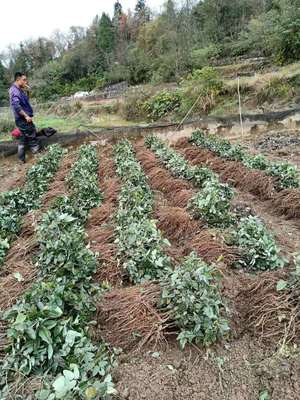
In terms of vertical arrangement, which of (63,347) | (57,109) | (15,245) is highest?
(63,347)

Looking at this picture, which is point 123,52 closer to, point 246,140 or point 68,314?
point 246,140

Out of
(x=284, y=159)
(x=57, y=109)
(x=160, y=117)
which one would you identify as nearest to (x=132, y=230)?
(x=284, y=159)

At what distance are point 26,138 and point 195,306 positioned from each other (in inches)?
314

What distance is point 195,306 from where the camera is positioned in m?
2.60

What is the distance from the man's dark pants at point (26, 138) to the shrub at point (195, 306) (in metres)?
7.37

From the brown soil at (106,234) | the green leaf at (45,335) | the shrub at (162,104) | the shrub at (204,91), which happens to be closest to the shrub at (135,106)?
the shrub at (162,104)

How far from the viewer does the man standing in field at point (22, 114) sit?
8.79 meters

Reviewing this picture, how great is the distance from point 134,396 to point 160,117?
1478 centimetres

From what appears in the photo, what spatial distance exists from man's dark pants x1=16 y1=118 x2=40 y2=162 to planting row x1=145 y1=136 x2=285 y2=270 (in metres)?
4.58

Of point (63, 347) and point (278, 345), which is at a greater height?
point (63, 347)

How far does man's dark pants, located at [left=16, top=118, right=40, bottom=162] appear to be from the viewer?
30.1 feet

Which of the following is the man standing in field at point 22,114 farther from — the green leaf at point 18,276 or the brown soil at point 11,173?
the green leaf at point 18,276

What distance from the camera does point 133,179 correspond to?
19.4ft

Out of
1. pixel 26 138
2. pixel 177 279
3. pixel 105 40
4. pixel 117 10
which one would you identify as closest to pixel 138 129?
pixel 26 138
